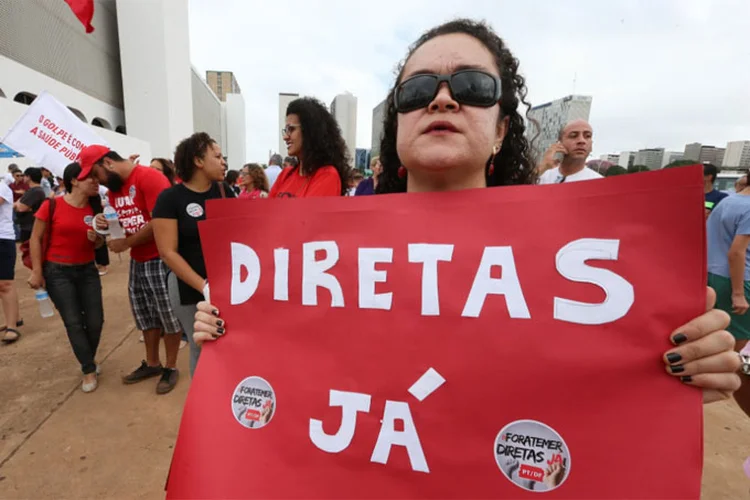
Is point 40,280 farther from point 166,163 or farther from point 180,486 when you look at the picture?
point 180,486

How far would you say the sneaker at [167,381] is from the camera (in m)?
3.06

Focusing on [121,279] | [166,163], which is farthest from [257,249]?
[121,279]

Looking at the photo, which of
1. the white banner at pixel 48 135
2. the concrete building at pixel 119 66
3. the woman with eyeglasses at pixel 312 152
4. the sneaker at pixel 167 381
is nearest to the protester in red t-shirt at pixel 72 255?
the sneaker at pixel 167 381

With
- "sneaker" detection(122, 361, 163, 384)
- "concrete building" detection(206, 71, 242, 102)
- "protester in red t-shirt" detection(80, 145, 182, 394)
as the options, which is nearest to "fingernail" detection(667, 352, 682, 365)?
"protester in red t-shirt" detection(80, 145, 182, 394)

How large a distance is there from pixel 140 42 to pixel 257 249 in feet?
126

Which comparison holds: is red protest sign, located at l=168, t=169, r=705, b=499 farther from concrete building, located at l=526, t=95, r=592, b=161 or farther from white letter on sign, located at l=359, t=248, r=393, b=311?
concrete building, located at l=526, t=95, r=592, b=161

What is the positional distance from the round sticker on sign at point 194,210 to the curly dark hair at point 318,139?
0.70m

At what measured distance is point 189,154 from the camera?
2324 mm

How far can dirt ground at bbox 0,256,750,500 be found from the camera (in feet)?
6.95

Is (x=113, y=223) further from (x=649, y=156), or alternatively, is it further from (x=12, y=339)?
(x=649, y=156)

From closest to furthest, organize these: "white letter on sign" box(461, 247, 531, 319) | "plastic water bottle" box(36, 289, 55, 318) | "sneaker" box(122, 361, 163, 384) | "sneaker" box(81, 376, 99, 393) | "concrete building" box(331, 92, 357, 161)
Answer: "white letter on sign" box(461, 247, 531, 319) < "sneaker" box(81, 376, 99, 393) < "sneaker" box(122, 361, 163, 384) < "plastic water bottle" box(36, 289, 55, 318) < "concrete building" box(331, 92, 357, 161)

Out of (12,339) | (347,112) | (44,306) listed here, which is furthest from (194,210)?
(347,112)

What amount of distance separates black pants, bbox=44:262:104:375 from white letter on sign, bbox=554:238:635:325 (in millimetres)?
3446

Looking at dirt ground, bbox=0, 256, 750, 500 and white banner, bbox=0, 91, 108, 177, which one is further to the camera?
white banner, bbox=0, 91, 108, 177
